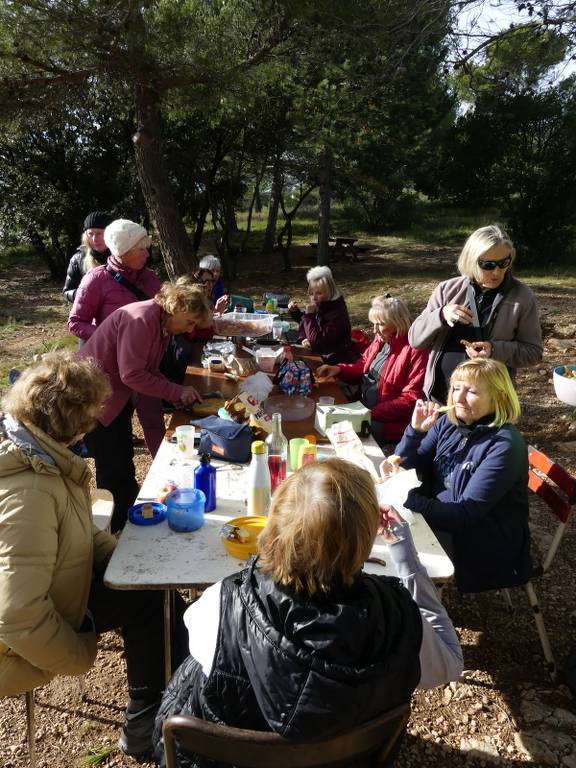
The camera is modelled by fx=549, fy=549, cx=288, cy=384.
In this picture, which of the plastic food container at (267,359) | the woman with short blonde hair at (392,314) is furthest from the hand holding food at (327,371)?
the woman with short blonde hair at (392,314)

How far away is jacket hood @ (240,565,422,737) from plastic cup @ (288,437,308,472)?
1227mm

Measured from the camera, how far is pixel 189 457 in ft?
8.41

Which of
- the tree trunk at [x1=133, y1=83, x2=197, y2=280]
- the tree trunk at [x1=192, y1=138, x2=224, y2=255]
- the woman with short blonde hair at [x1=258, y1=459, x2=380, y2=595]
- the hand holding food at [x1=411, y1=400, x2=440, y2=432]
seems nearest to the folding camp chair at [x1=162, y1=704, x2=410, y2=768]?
the woman with short blonde hair at [x1=258, y1=459, x2=380, y2=595]

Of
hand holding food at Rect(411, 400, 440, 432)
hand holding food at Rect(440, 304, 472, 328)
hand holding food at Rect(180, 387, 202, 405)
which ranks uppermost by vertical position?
hand holding food at Rect(440, 304, 472, 328)

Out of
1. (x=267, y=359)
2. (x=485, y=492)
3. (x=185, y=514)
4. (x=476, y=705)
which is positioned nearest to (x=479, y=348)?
(x=485, y=492)

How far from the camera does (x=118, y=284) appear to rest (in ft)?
11.3

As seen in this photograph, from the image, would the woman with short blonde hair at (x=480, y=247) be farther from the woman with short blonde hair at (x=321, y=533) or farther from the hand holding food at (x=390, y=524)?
the woman with short blonde hair at (x=321, y=533)

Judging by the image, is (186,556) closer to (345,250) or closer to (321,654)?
(321,654)

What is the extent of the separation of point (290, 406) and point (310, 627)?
2.04m

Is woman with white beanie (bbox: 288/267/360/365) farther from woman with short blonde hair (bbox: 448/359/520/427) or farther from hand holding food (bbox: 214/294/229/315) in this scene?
woman with short blonde hair (bbox: 448/359/520/427)

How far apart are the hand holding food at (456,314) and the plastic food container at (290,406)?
2.95 feet

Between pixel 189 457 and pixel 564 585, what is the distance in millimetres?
2154

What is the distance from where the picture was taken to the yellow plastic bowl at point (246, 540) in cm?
184

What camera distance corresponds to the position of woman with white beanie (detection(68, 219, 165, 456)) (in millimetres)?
3354
